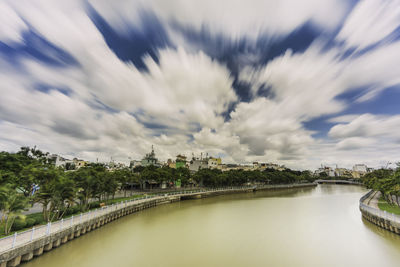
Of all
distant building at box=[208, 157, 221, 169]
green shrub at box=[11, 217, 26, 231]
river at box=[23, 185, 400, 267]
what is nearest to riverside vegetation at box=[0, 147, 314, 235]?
green shrub at box=[11, 217, 26, 231]

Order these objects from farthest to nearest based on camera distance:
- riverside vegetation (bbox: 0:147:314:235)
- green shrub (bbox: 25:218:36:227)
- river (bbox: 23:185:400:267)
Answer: green shrub (bbox: 25:218:36:227)
river (bbox: 23:185:400:267)
riverside vegetation (bbox: 0:147:314:235)

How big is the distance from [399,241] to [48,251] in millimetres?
29554

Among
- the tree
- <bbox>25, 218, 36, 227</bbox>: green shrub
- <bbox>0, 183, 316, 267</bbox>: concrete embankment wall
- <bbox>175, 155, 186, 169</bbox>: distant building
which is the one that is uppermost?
<bbox>175, 155, 186, 169</bbox>: distant building

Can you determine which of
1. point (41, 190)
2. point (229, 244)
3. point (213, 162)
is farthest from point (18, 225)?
point (213, 162)

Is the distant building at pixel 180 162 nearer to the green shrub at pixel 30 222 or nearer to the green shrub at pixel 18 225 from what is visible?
the green shrub at pixel 30 222

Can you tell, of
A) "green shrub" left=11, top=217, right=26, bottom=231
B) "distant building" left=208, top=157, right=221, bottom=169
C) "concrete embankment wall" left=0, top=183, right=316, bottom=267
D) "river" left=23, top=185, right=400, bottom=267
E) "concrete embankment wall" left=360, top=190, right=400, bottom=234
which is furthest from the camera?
"distant building" left=208, top=157, right=221, bottom=169

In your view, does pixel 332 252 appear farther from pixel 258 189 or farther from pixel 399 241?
pixel 258 189

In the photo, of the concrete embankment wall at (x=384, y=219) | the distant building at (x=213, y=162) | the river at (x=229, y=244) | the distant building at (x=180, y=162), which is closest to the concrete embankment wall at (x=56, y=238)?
the river at (x=229, y=244)

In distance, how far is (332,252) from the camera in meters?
15.2

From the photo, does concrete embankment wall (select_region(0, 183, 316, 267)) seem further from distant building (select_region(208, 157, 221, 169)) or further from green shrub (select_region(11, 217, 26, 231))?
distant building (select_region(208, 157, 221, 169))

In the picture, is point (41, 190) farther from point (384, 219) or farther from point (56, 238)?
point (384, 219)

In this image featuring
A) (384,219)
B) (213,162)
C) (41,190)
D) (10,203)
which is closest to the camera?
(10,203)

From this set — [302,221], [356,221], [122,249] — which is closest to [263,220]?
[302,221]

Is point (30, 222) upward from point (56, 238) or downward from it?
upward
